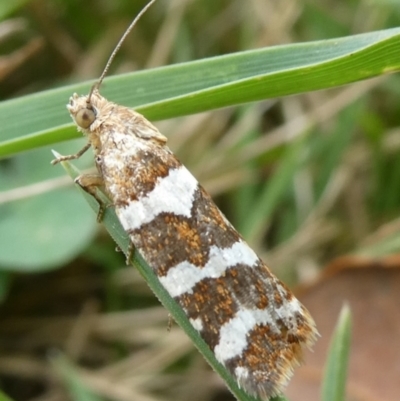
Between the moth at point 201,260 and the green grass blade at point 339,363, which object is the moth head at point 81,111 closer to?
the moth at point 201,260

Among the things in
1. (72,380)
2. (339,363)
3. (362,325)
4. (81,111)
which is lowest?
(339,363)

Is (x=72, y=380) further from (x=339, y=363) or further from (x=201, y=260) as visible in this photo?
(x=339, y=363)

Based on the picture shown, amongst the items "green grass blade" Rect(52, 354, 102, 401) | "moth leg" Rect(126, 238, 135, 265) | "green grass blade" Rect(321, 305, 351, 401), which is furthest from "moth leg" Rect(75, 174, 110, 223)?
"green grass blade" Rect(52, 354, 102, 401)

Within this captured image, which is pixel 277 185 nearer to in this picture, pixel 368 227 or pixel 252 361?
pixel 368 227

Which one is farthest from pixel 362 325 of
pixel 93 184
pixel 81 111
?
pixel 81 111

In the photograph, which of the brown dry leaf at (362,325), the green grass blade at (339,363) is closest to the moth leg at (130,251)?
the green grass blade at (339,363)

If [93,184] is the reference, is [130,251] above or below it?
below

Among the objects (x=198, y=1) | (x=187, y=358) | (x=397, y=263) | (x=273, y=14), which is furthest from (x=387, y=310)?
(x=198, y=1)
